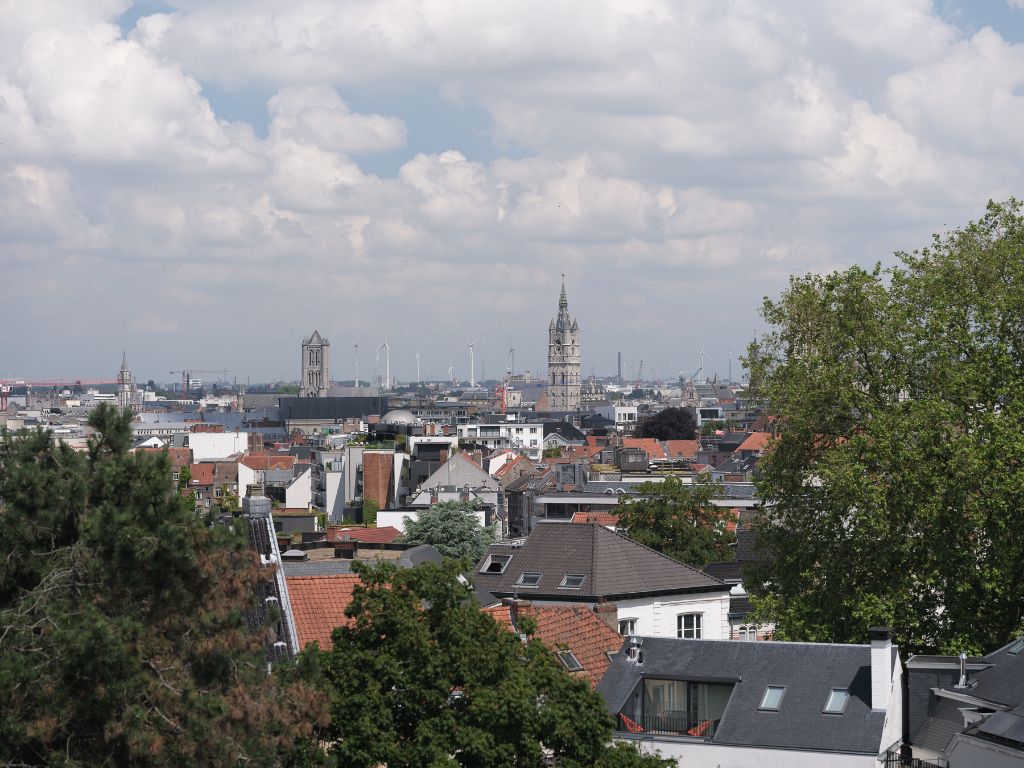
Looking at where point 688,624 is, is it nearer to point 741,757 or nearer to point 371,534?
point 741,757

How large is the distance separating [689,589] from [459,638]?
24.4m

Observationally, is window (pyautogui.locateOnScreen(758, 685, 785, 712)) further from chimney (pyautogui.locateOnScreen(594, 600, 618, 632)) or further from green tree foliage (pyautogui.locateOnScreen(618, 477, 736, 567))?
green tree foliage (pyautogui.locateOnScreen(618, 477, 736, 567))

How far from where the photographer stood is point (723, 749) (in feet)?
95.6

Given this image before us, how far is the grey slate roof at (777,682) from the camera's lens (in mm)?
28391

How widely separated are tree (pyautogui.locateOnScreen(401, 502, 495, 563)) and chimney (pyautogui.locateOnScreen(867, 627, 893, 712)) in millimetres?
45383

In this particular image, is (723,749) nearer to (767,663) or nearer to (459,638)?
(767,663)

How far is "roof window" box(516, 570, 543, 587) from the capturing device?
46875 millimetres

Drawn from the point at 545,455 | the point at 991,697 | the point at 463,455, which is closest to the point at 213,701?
the point at 991,697

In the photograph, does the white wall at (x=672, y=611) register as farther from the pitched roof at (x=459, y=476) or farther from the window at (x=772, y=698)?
the pitched roof at (x=459, y=476)

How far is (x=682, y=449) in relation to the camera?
17975 centimetres

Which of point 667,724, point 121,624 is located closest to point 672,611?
point 667,724

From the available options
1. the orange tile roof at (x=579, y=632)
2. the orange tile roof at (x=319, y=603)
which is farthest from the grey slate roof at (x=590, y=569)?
the orange tile roof at (x=319, y=603)

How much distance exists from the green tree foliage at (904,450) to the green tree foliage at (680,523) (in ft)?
73.4

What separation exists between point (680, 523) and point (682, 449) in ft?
369
